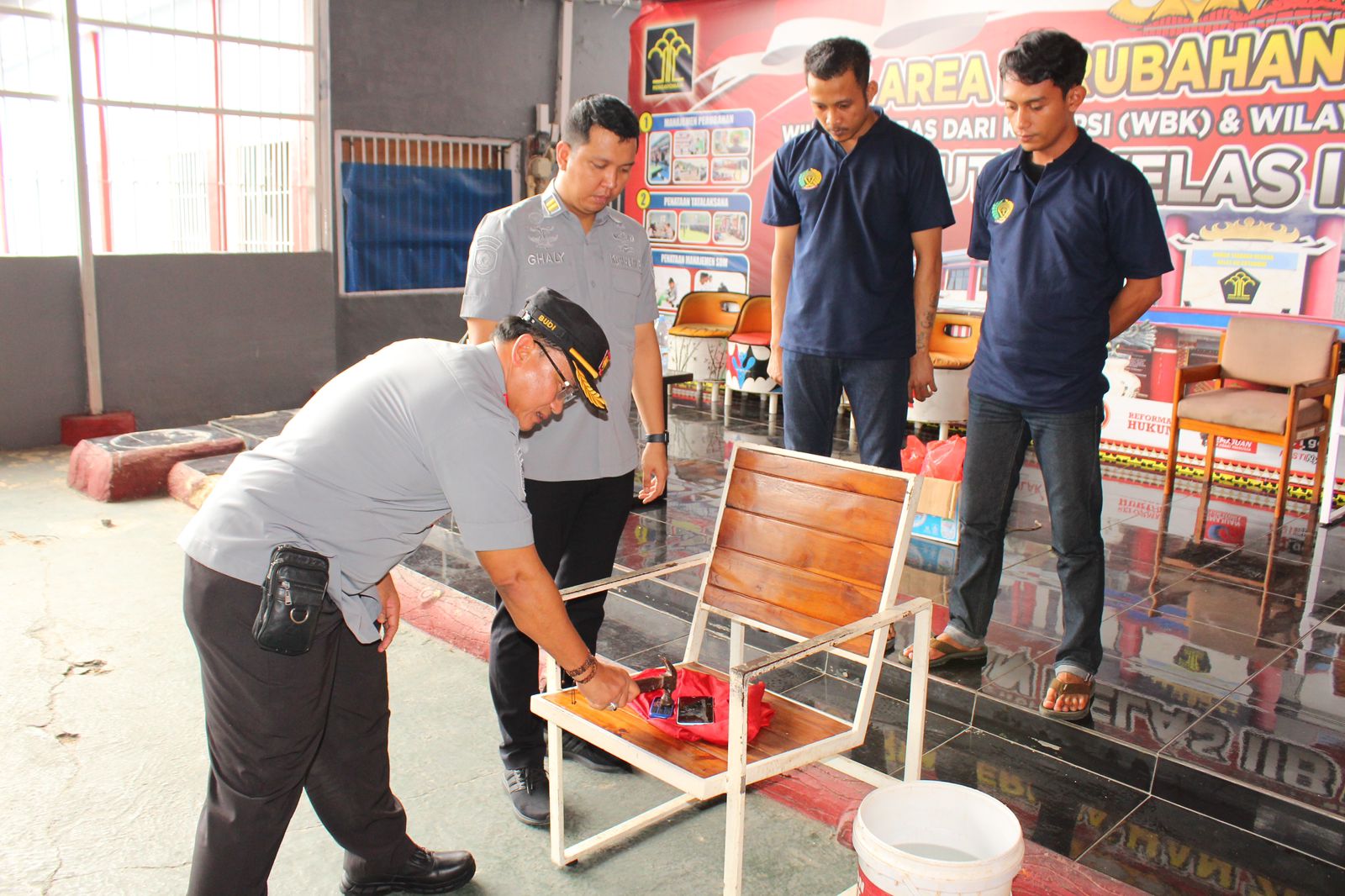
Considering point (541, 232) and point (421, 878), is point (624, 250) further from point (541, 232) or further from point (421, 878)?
point (421, 878)

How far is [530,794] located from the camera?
2.74m

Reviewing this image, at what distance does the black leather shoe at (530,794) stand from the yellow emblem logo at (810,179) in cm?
201

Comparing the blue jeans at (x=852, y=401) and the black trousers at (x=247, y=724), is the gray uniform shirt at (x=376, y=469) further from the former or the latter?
the blue jeans at (x=852, y=401)

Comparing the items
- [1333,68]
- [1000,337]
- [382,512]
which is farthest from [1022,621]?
[1333,68]

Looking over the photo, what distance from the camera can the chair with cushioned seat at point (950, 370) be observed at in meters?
6.74

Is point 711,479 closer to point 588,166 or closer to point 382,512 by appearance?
point 588,166

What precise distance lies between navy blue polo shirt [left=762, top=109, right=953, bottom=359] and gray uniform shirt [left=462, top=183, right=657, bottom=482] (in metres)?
0.85

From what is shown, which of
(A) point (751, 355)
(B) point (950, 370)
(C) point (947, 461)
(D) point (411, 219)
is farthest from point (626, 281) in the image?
(D) point (411, 219)

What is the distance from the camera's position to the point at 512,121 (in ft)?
33.9

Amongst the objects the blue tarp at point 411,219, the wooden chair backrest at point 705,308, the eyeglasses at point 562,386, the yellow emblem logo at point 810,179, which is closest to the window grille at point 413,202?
the blue tarp at point 411,219

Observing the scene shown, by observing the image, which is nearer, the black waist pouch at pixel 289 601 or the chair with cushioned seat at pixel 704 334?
the black waist pouch at pixel 289 601

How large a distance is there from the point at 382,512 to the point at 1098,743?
207 centimetres

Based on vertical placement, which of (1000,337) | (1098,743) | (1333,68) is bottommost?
(1098,743)

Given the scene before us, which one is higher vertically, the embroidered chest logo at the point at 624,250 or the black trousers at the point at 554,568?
the embroidered chest logo at the point at 624,250
